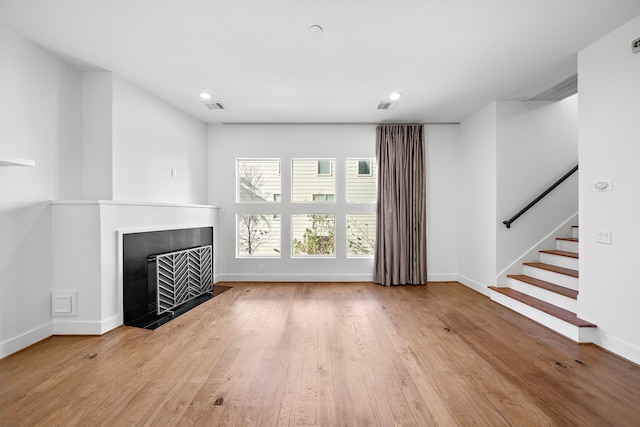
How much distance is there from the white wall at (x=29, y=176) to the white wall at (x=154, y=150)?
0.42 meters

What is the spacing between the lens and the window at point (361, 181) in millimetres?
4965

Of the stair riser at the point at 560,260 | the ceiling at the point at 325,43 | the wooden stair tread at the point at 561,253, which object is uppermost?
the ceiling at the point at 325,43

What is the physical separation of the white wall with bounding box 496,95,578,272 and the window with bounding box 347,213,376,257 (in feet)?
6.09

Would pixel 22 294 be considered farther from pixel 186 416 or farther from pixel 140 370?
pixel 186 416

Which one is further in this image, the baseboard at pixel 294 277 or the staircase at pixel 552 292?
the baseboard at pixel 294 277

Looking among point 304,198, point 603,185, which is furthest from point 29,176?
point 603,185

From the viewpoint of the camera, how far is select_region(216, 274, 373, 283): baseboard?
192 inches

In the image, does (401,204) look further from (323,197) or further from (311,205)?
(311,205)

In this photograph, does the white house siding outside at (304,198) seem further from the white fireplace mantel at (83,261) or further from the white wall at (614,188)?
the white wall at (614,188)

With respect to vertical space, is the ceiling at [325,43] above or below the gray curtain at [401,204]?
above

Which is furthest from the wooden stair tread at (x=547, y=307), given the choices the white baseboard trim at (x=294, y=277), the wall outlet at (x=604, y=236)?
the white baseboard trim at (x=294, y=277)

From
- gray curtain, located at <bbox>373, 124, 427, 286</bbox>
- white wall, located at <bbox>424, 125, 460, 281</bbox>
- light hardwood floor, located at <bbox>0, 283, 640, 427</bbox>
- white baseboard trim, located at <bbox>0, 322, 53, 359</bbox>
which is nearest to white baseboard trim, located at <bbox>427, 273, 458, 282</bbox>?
white wall, located at <bbox>424, 125, 460, 281</bbox>

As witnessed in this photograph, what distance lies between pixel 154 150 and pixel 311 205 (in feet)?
7.98

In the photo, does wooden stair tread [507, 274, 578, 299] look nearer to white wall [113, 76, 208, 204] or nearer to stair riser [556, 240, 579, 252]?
stair riser [556, 240, 579, 252]
